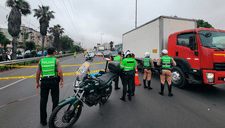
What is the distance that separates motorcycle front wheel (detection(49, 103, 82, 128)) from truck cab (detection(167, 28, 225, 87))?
447 cm

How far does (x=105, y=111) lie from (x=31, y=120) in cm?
185

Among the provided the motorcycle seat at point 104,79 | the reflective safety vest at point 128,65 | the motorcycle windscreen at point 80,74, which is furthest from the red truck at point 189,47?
the motorcycle windscreen at point 80,74

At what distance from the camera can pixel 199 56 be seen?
4.35 m

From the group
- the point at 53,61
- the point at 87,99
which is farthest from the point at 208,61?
the point at 53,61

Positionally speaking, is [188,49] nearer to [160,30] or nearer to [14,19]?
[160,30]

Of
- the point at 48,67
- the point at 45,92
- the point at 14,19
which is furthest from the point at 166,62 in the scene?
the point at 14,19

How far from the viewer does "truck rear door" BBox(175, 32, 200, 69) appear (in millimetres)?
4480

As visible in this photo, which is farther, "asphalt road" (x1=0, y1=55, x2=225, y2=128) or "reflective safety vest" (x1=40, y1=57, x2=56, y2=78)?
"asphalt road" (x1=0, y1=55, x2=225, y2=128)

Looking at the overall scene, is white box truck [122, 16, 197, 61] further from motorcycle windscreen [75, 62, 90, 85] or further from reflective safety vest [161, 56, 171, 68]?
motorcycle windscreen [75, 62, 90, 85]

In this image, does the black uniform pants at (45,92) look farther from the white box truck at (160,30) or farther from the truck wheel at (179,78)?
the white box truck at (160,30)

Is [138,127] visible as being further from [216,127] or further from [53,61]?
[53,61]

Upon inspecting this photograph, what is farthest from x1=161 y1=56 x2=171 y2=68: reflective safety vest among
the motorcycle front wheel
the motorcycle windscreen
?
the motorcycle front wheel

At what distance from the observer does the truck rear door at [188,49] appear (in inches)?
176

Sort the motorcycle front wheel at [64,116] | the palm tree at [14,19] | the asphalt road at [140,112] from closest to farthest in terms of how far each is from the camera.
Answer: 1. the motorcycle front wheel at [64,116]
2. the asphalt road at [140,112]
3. the palm tree at [14,19]
